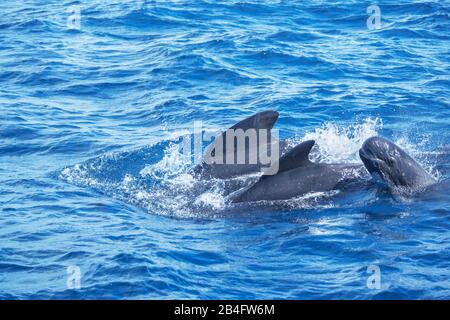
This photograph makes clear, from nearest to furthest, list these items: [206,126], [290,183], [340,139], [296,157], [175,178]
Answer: [296,157], [290,183], [175,178], [340,139], [206,126]

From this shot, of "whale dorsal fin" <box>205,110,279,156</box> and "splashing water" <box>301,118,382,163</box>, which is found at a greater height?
"splashing water" <box>301,118,382,163</box>

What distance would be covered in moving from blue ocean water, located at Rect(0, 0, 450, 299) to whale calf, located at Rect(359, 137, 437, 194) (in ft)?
1.19

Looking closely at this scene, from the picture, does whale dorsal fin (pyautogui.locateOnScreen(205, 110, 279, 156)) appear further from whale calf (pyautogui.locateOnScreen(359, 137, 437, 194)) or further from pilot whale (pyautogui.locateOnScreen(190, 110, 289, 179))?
whale calf (pyautogui.locateOnScreen(359, 137, 437, 194))

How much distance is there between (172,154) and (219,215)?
13.7 ft

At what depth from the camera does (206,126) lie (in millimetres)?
22078

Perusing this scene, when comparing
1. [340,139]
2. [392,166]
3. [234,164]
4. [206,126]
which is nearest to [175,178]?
[234,164]

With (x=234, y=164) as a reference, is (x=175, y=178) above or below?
below

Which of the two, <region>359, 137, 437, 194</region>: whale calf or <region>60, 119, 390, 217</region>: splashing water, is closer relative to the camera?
<region>359, 137, 437, 194</region>: whale calf

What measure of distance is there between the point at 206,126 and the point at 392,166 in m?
6.80

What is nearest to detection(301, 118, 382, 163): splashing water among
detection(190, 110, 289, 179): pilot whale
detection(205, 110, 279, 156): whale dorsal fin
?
detection(190, 110, 289, 179): pilot whale

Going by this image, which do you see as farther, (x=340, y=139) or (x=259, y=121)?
(x=340, y=139)

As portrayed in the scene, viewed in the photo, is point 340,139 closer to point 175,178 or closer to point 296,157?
point 296,157

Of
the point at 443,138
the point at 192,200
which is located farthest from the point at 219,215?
the point at 443,138

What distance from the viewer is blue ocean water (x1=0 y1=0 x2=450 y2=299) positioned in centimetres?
1376
